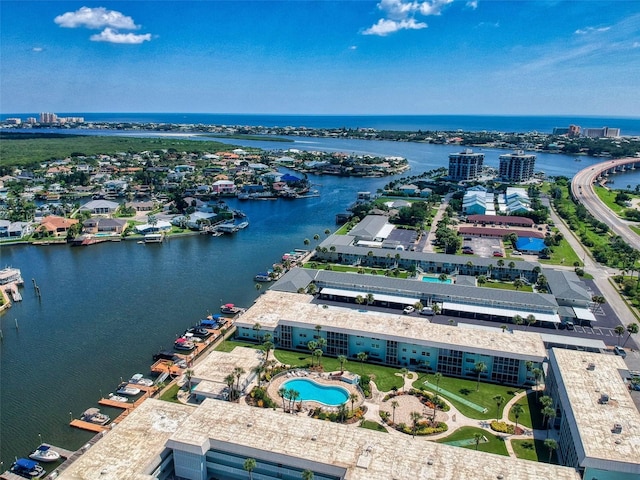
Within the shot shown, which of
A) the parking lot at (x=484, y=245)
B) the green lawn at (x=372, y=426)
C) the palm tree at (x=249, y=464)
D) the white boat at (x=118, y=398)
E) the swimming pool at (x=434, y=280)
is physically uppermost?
the parking lot at (x=484, y=245)

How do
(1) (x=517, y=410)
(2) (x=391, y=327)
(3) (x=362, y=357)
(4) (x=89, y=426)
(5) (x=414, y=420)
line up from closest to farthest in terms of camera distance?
A: (5) (x=414, y=420) < (1) (x=517, y=410) < (4) (x=89, y=426) < (3) (x=362, y=357) < (2) (x=391, y=327)

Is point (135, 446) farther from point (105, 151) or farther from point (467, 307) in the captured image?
point (105, 151)

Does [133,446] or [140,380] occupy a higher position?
[133,446]

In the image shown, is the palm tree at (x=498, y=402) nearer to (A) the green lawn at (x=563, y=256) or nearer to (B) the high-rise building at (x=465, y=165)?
(A) the green lawn at (x=563, y=256)

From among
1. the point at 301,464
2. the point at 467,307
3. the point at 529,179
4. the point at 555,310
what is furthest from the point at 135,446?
the point at 529,179

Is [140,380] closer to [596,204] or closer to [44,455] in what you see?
[44,455]

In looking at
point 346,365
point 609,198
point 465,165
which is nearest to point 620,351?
point 346,365

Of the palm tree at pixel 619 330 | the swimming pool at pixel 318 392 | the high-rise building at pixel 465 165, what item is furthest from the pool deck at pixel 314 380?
the high-rise building at pixel 465 165
